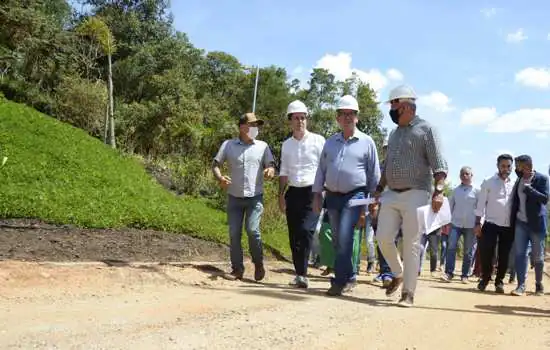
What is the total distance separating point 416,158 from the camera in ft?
19.0

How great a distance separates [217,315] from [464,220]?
741 centimetres

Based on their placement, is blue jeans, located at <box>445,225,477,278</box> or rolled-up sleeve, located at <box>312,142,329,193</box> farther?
blue jeans, located at <box>445,225,477,278</box>

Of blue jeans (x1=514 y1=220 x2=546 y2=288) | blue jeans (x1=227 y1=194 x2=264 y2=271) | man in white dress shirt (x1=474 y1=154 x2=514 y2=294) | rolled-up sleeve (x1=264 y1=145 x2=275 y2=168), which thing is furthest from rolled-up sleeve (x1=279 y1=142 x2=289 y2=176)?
blue jeans (x1=514 y1=220 x2=546 y2=288)

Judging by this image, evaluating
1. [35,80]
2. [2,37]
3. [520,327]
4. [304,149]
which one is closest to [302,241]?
[304,149]

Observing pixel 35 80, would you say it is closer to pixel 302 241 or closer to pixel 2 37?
pixel 2 37

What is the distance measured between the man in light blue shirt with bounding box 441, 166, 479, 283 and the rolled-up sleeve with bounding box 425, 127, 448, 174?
5.42 metres

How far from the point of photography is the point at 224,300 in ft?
17.9

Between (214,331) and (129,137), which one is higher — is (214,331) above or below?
below

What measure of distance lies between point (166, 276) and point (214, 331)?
8.96ft

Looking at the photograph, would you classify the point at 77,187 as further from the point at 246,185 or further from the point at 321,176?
the point at 321,176

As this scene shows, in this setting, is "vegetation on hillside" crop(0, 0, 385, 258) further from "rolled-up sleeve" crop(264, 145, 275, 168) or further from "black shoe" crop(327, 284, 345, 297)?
"black shoe" crop(327, 284, 345, 297)

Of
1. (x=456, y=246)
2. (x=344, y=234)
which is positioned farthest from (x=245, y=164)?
(x=456, y=246)

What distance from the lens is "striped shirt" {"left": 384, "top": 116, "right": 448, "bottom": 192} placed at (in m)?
5.68

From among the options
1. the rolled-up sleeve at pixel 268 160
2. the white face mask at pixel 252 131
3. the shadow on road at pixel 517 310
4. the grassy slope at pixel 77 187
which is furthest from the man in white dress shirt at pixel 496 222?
the grassy slope at pixel 77 187
